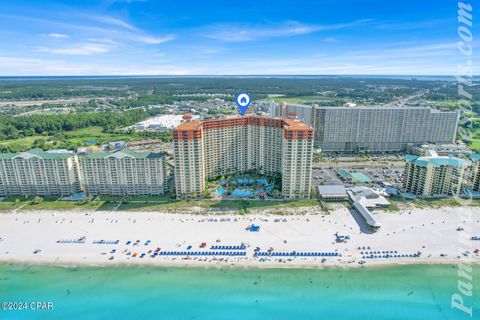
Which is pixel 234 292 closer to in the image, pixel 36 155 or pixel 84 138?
pixel 36 155

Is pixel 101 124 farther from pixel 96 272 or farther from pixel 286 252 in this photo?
pixel 286 252

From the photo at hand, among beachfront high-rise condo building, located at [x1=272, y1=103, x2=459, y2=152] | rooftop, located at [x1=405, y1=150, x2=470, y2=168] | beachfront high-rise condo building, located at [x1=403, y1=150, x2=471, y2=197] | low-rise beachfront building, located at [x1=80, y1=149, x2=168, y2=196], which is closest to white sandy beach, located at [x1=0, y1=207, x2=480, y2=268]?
beachfront high-rise condo building, located at [x1=403, y1=150, x2=471, y2=197]

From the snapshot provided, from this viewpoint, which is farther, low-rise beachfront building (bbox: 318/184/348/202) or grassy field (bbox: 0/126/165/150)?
grassy field (bbox: 0/126/165/150)

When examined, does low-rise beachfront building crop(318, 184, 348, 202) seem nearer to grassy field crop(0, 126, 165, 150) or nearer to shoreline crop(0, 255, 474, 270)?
shoreline crop(0, 255, 474, 270)

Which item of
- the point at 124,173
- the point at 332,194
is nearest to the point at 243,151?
the point at 332,194

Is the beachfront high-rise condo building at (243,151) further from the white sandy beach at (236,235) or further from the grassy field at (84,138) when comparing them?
the grassy field at (84,138)

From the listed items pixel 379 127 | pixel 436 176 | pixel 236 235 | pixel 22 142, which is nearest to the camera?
pixel 236 235
